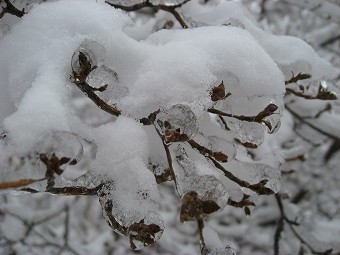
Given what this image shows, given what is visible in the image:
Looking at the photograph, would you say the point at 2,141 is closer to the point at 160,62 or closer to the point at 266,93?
the point at 160,62

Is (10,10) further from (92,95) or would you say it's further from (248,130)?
(248,130)

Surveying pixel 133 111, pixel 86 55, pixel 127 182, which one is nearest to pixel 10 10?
pixel 86 55

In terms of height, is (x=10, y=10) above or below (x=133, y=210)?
above

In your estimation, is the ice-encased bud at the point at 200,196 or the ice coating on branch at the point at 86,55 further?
the ice coating on branch at the point at 86,55

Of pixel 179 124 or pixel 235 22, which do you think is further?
pixel 235 22

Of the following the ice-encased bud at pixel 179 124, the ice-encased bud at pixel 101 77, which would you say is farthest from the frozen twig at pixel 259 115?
the ice-encased bud at pixel 101 77

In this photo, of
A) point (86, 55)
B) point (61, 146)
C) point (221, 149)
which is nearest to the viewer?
point (61, 146)

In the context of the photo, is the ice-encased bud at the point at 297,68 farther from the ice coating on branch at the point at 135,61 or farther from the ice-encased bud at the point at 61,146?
the ice-encased bud at the point at 61,146
